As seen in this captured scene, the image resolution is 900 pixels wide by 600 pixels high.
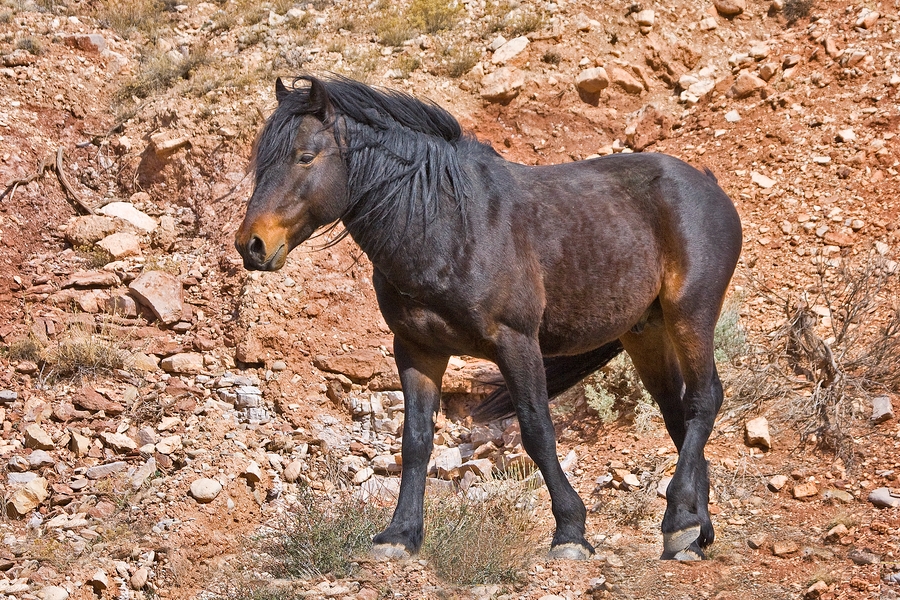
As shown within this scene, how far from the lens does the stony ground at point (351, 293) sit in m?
6.52

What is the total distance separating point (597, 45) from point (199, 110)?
521cm

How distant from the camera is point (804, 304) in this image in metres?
8.49

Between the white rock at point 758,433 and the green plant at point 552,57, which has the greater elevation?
the green plant at point 552,57

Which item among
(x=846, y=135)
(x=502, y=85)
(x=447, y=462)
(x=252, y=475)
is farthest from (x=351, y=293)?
(x=846, y=135)

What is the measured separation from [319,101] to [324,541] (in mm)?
2622

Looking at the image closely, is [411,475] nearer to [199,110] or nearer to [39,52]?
[199,110]

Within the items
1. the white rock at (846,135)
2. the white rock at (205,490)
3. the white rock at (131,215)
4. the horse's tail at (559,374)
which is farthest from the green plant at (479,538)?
the white rock at (846,135)

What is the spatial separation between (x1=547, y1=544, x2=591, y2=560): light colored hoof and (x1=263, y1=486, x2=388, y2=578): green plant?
114cm

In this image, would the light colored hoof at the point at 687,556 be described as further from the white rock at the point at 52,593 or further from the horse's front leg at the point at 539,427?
the white rock at the point at 52,593

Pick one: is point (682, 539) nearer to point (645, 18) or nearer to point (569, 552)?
point (569, 552)

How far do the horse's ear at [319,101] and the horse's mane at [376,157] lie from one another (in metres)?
0.02

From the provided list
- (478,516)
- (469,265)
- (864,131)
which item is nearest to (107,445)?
(478,516)

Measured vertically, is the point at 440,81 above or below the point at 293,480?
above

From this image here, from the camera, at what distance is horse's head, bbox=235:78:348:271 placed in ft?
15.5
